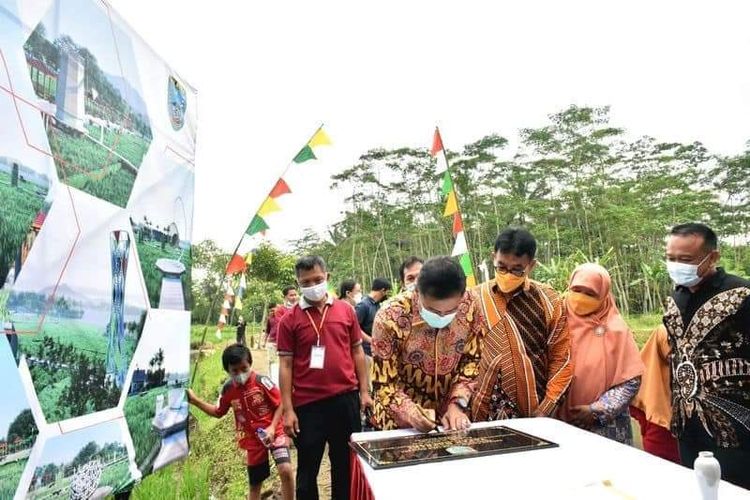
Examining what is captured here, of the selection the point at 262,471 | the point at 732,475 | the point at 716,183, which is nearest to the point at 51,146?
the point at 262,471

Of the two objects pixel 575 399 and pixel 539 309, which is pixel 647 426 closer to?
pixel 575 399

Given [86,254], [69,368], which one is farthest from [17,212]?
[69,368]

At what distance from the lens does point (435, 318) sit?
6.13 ft

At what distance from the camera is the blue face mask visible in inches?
73.3

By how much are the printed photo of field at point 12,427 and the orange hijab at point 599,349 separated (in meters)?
1.92

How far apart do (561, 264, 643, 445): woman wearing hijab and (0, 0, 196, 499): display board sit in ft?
5.61

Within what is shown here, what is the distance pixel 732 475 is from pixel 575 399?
1.92 feet

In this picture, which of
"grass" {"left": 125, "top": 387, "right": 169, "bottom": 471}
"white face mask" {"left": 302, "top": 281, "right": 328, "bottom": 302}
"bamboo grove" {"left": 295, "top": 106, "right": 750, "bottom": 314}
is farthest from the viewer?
"bamboo grove" {"left": 295, "top": 106, "right": 750, "bottom": 314}

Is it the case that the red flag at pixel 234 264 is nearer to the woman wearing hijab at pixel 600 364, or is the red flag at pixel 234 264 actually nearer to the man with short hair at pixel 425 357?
the man with short hair at pixel 425 357

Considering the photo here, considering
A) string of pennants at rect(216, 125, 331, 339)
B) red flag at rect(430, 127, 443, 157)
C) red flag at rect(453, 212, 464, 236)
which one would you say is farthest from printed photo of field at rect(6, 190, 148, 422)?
red flag at rect(430, 127, 443, 157)

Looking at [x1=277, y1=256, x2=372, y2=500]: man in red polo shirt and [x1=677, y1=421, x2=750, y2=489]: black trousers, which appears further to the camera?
[x1=277, y1=256, x2=372, y2=500]: man in red polo shirt

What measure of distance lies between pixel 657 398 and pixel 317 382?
1.62 m

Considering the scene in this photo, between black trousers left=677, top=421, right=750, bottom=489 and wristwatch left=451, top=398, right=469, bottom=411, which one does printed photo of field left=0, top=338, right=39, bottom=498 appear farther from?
black trousers left=677, top=421, right=750, bottom=489

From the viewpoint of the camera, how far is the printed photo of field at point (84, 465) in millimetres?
1476
